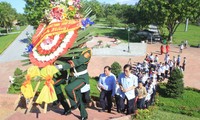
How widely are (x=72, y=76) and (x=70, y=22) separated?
140cm

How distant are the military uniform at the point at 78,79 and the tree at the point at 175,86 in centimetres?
793

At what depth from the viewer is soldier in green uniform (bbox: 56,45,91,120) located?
21.2 feet

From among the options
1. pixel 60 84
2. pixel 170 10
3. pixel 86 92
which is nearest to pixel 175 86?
pixel 86 92

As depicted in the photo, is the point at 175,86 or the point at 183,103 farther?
the point at 175,86

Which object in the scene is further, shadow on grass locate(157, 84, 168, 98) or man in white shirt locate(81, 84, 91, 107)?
shadow on grass locate(157, 84, 168, 98)

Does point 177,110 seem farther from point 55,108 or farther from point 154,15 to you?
point 154,15

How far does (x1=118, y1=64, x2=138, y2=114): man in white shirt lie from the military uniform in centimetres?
99

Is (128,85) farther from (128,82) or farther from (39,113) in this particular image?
(39,113)

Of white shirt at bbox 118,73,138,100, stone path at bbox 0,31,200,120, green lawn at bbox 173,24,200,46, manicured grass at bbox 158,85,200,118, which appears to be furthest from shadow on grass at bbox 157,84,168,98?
green lawn at bbox 173,24,200,46

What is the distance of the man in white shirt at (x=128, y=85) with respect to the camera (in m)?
6.82

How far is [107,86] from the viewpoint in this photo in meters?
7.31

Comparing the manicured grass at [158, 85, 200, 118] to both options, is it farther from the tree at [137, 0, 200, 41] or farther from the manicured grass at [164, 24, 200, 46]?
the manicured grass at [164, 24, 200, 46]

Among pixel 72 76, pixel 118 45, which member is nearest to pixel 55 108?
pixel 72 76

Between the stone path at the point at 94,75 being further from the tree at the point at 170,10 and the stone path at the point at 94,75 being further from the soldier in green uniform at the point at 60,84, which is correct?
the tree at the point at 170,10
